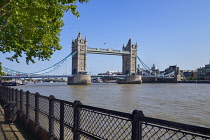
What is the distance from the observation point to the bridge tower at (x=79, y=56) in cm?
10344

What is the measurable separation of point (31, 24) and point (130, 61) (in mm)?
115648

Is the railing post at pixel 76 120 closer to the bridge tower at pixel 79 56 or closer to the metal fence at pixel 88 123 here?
the metal fence at pixel 88 123

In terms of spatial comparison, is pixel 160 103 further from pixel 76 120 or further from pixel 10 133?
pixel 76 120

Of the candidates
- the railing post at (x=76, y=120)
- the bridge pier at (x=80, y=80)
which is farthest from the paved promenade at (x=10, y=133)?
the bridge pier at (x=80, y=80)

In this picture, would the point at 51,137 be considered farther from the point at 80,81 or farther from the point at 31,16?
the point at 80,81

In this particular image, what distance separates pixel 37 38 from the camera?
1059 cm

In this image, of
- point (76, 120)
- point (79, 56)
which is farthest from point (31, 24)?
point (79, 56)

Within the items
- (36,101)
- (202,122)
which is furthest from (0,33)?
(202,122)

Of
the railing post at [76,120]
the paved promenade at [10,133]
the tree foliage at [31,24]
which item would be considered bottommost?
the paved promenade at [10,133]

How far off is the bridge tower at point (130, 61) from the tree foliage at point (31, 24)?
10966cm

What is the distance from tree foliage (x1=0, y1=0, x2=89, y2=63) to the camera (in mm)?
7321

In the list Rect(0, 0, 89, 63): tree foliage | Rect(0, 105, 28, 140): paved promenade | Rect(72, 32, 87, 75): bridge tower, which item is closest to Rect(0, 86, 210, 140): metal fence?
Rect(0, 105, 28, 140): paved promenade

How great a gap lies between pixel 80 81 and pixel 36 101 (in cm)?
8154

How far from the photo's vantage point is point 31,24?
906 cm
